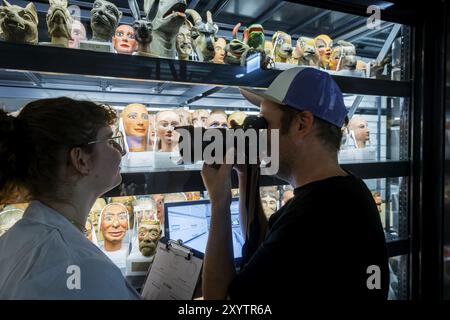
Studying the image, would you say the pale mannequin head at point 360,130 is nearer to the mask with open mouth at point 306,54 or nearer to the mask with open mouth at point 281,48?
the mask with open mouth at point 306,54

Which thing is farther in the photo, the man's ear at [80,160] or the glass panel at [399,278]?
the glass panel at [399,278]

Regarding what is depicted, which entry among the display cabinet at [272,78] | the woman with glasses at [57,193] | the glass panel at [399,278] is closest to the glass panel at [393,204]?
the display cabinet at [272,78]

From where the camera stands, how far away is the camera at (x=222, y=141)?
965mm

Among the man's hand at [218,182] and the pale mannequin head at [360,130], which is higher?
the pale mannequin head at [360,130]

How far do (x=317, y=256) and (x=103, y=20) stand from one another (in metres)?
1.09

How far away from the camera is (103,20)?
3.86 feet

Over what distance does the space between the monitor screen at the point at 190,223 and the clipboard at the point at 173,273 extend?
329mm

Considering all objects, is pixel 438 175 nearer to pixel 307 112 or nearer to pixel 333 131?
pixel 333 131

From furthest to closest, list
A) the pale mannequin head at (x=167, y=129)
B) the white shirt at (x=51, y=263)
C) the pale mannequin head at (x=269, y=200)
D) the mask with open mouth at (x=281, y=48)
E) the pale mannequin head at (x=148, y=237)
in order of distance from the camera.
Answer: the pale mannequin head at (x=269, y=200) → the mask with open mouth at (x=281, y=48) → the pale mannequin head at (x=167, y=129) → the pale mannequin head at (x=148, y=237) → the white shirt at (x=51, y=263)

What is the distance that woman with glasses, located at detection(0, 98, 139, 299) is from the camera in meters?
0.68

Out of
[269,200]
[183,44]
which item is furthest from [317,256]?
[183,44]

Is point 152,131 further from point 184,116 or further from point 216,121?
point 216,121

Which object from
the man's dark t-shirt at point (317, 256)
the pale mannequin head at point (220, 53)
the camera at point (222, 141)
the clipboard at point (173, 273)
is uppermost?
the pale mannequin head at point (220, 53)
